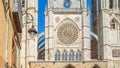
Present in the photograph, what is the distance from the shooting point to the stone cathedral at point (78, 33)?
172 ft

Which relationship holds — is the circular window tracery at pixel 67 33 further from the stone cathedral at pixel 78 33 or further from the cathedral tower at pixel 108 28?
the cathedral tower at pixel 108 28

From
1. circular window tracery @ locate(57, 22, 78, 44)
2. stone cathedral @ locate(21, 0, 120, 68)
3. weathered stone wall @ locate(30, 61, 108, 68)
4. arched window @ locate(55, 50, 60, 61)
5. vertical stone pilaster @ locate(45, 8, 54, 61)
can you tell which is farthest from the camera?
circular window tracery @ locate(57, 22, 78, 44)

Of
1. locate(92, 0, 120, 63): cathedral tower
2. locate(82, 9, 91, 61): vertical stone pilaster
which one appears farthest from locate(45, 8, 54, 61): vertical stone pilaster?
locate(92, 0, 120, 63): cathedral tower

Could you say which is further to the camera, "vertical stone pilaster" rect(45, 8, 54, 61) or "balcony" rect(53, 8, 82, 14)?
"balcony" rect(53, 8, 82, 14)

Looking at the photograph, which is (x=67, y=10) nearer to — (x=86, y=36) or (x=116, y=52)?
(x=86, y=36)

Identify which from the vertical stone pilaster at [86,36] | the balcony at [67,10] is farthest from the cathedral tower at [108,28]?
the balcony at [67,10]

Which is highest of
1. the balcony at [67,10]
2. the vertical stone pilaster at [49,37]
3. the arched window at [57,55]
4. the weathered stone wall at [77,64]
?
the balcony at [67,10]

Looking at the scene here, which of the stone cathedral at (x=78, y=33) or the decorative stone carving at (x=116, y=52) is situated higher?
the stone cathedral at (x=78, y=33)

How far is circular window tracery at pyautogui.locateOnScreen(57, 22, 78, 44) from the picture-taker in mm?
53700

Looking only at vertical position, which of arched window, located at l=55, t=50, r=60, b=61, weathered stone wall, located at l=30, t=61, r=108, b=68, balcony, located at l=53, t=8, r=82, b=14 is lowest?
weathered stone wall, located at l=30, t=61, r=108, b=68

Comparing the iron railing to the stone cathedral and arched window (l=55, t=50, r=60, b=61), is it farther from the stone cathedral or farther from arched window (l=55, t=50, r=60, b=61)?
arched window (l=55, t=50, r=60, b=61)

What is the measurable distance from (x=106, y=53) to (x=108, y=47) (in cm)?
109

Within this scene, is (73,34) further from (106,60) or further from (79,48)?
(106,60)

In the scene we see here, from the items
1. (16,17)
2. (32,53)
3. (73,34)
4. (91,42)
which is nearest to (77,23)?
(73,34)
